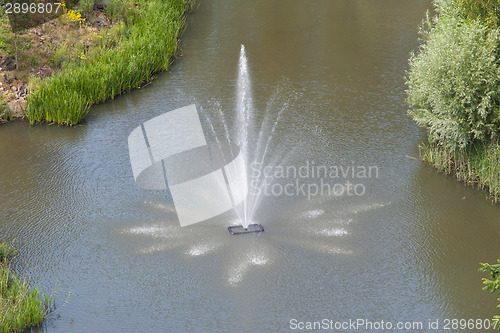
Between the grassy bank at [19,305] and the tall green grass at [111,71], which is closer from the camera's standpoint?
the grassy bank at [19,305]

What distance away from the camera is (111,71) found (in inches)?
605

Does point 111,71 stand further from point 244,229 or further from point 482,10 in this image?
point 482,10

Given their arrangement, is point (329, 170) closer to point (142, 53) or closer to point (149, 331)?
point (149, 331)

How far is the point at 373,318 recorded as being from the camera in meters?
7.99

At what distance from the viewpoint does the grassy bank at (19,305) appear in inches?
296

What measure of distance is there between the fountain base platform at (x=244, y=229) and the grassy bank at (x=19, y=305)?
3.07m

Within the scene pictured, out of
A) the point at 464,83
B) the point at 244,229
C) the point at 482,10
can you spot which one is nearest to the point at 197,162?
the point at 244,229

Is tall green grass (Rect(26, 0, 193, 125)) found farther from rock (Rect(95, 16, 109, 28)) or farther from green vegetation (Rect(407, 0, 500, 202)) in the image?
green vegetation (Rect(407, 0, 500, 202))

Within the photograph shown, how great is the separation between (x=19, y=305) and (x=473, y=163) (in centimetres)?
847

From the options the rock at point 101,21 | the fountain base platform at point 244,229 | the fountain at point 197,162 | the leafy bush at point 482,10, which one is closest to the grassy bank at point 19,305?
the fountain at point 197,162

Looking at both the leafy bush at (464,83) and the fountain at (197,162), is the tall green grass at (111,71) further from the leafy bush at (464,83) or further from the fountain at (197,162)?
the leafy bush at (464,83)

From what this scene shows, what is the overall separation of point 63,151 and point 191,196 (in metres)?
3.53

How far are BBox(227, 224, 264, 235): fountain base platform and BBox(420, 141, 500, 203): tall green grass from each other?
4.23 meters

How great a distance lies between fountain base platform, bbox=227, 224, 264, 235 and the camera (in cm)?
988
